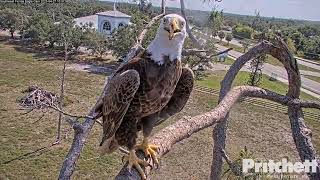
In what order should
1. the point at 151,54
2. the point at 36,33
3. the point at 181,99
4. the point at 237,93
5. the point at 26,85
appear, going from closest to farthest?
1. the point at 151,54
2. the point at 181,99
3. the point at 237,93
4. the point at 26,85
5. the point at 36,33

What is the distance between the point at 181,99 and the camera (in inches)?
115

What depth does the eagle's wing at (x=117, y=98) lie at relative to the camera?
98.6 inches

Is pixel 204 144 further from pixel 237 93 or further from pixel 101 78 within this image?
pixel 101 78

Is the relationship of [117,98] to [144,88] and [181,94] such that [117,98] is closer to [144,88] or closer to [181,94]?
[144,88]

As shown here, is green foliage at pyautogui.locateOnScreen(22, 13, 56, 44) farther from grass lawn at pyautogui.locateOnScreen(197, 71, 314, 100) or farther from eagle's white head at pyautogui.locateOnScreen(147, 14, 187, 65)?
eagle's white head at pyautogui.locateOnScreen(147, 14, 187, 65)

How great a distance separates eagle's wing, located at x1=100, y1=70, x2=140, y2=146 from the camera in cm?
250

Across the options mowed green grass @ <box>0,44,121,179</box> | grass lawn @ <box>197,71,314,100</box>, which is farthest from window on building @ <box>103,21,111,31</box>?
mowed green grass @ <box>0,44,121,179</box>

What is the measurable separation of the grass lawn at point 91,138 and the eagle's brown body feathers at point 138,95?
5.87 m

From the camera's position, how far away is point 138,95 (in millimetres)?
2609

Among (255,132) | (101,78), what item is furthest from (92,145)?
(101,78)

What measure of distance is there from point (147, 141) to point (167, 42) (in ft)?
2.52

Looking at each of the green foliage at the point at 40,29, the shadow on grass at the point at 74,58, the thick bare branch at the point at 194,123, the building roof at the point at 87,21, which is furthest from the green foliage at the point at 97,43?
the thick bare branch at the point at 194,123

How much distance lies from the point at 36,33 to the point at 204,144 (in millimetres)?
21226

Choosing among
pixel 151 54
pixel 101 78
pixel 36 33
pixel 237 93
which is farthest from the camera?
pixel 36 33
